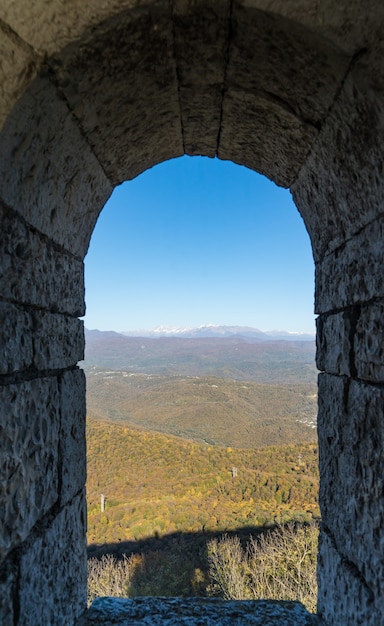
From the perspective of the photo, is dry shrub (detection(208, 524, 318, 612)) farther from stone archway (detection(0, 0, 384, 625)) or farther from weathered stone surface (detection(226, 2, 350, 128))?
weathered stone surface (detection(226, 2, 350, 128))

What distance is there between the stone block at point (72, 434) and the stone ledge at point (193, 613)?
567 millimetres

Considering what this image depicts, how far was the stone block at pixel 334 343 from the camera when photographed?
1619 mm

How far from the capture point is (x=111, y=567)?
18.6 meters

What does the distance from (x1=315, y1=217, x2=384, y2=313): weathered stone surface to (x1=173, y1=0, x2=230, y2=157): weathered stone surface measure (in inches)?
28.7

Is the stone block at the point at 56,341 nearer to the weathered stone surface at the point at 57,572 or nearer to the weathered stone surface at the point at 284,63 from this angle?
the weathered stone surface at the point at 57,572

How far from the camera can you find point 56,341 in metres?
1.68

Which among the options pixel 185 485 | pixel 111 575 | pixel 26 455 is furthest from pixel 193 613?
pixel 185 485

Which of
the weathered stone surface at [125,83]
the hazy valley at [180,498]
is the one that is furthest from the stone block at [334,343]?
the hazy valley at [180,498]

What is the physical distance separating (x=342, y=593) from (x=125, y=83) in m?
1.96

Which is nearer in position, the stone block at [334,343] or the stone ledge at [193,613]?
the stone block at [334,343]

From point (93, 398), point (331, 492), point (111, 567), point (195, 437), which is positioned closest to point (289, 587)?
point (111, 567)

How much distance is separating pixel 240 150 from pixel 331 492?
1625 mm

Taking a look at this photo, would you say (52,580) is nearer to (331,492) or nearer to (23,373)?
(23,373)

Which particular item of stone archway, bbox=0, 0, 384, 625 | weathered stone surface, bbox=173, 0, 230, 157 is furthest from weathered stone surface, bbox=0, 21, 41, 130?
weathered stone surface, bbox=173, 0, 230, 157
